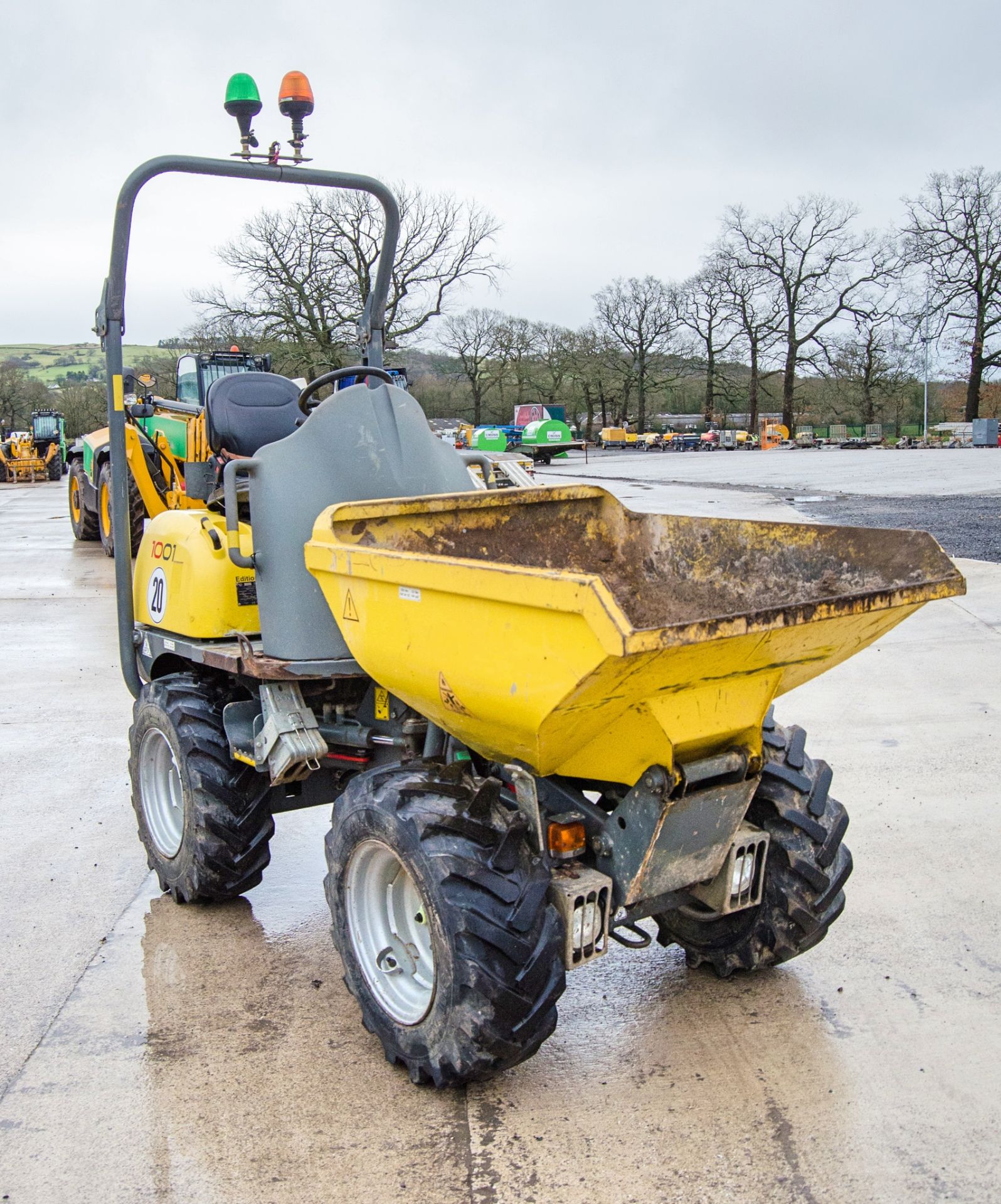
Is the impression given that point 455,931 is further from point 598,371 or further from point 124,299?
point 598,371

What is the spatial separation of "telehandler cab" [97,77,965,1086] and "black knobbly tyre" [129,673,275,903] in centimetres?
1

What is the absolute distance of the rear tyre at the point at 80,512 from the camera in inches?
582

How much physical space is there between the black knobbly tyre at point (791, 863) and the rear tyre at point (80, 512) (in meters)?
13.0

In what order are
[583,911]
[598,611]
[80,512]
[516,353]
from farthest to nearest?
[516,353] < [80,512] < [583,911] < [598,611]

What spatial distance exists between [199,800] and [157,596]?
821 mm

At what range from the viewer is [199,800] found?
3631 mm

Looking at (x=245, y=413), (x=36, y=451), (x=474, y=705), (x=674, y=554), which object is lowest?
(x=474, y=705)

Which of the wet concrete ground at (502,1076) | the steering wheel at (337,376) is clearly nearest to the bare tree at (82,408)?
the steering wheel at (337,376)

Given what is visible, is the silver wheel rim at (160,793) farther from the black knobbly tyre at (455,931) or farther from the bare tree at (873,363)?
the bare tree at (873,363)

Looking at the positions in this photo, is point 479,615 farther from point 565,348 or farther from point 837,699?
point 565,348

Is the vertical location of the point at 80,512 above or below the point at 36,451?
below

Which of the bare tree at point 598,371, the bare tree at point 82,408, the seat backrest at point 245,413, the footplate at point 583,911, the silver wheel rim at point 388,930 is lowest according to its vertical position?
the silver wheel rim at point 388,930

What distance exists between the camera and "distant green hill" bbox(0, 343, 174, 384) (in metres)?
94.6

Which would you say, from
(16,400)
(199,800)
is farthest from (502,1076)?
(16,400)
